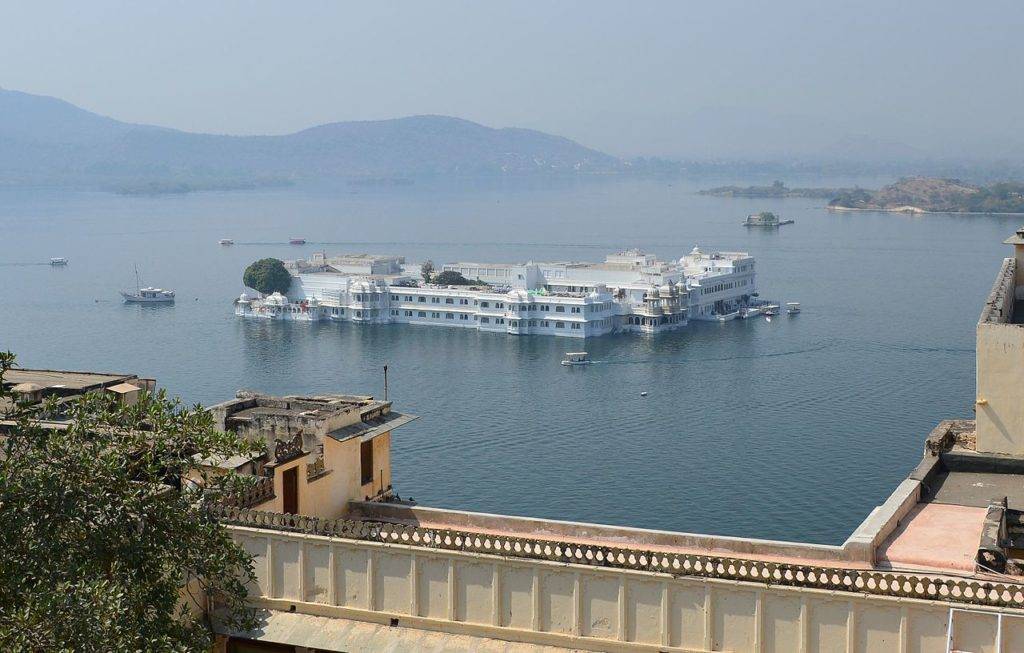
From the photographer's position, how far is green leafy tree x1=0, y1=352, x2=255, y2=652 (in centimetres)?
633

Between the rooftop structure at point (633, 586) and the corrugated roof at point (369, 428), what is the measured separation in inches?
52.6

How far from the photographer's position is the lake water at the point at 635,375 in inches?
1166

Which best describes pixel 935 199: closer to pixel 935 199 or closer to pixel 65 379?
pixel 935 199

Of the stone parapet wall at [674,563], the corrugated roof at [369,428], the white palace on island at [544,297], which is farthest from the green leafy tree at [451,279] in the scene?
the stone parapet wall at [674,563]

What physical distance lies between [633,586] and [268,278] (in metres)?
58.8

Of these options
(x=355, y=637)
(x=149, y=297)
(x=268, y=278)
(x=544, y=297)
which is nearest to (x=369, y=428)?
(x=355, y=637)

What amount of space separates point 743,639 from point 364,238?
119478 millimetres

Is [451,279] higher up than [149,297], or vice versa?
[451,279]

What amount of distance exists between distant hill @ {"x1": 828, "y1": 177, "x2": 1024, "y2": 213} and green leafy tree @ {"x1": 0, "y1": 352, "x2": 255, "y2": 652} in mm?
144055

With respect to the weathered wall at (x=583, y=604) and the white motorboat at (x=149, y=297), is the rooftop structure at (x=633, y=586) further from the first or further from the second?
the white motorboat at (x=149, y=297)

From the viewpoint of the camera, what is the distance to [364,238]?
12644 centimetres

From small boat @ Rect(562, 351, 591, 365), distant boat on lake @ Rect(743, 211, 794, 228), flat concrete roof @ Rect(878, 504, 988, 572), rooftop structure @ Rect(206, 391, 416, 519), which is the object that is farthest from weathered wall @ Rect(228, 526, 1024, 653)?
distant boat on lake @ Rect(743, 211, 794, 228)

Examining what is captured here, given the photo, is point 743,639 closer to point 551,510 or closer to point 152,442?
point 152,442

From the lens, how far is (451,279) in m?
69.4
